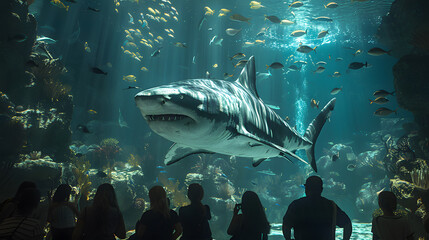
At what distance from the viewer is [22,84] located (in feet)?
28.1

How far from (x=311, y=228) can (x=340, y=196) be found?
16.6 metres

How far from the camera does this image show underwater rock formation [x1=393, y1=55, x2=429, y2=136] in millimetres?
7941

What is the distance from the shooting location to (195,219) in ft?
8.38

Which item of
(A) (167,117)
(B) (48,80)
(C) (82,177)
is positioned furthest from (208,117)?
(B) (48,80)

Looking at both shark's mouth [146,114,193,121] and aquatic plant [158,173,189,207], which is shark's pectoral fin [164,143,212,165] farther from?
aquatic plant [158,173,189,207]

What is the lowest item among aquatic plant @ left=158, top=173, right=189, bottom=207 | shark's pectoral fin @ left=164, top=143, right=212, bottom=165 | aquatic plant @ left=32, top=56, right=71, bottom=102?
aquatic plant @ left=158, top=173, right=189, bottom=207

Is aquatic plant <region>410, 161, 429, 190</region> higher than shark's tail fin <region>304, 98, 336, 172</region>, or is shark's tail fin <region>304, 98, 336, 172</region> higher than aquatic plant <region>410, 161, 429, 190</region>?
Answer: shark's tail fin <region>304, 98, 336, 172</region>

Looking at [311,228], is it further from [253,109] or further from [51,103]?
[51,103]

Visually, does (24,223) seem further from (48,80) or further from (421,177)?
(48,80)

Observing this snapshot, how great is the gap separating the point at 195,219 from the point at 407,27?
44.9ft

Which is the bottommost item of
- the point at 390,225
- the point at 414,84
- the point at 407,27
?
the point at 390,225

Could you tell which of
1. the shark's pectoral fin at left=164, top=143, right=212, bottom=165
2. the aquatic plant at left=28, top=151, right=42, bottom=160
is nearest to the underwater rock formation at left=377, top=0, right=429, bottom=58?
the shark's pectoral fin at left=164, top=143, right=212, bottom=165

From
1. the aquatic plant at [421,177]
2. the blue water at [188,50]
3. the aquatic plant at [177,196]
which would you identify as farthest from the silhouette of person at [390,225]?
the blue water at [188,50]

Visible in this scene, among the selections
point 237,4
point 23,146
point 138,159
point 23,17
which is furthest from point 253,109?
point 237,4
